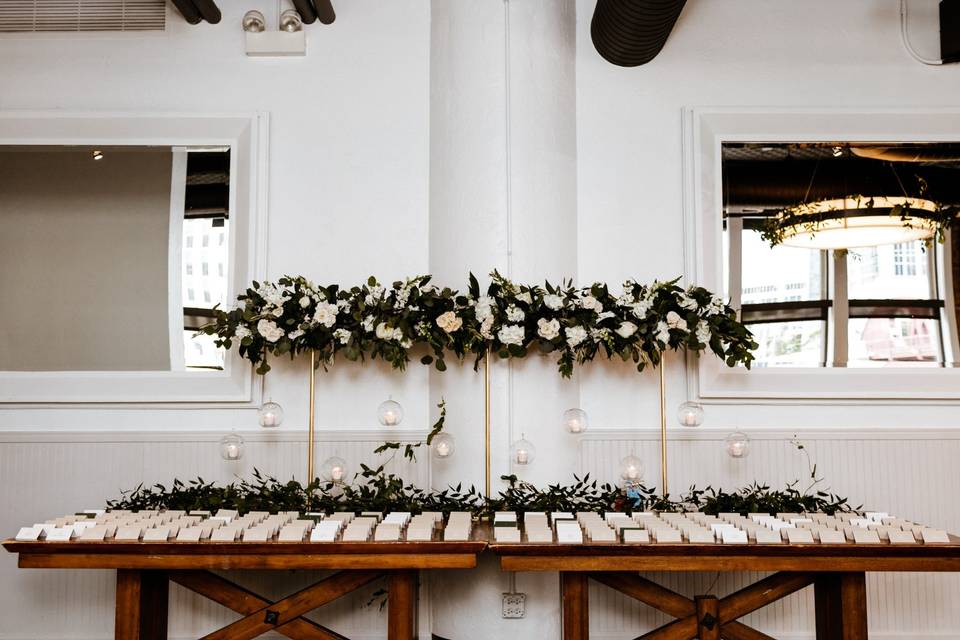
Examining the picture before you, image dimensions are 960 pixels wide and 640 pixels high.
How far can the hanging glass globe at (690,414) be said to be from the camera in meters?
3.59

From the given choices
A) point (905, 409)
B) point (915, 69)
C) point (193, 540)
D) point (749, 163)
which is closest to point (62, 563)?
point (193, 540)

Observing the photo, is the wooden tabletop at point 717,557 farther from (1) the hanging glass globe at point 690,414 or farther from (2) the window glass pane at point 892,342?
(2) the window glass pane at point 892,342

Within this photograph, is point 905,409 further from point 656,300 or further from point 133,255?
point 133,255

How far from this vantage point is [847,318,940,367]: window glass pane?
4.02 metres

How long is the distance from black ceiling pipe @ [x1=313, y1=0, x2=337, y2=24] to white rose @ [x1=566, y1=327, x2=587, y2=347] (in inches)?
78.0

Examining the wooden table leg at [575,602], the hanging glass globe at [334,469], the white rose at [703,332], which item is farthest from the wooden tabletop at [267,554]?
the white rose at [703,332]

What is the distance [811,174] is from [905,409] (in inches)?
48.6

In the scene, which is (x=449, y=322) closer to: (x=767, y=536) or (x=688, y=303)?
(x=688, y=303)

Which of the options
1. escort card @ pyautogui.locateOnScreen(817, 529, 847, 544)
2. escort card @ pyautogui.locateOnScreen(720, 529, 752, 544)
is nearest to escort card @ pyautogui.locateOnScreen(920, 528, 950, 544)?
escort card @ pyautogui.locateOnScreen(817, 529, 847, 544)

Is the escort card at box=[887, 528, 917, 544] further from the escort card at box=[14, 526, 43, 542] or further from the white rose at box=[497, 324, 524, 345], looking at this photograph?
the escort card at box=[14, 526, 43, 542]

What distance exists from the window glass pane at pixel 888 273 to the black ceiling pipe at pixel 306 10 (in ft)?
9.60

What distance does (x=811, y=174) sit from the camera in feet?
13.4

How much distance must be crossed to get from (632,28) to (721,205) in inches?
38.2

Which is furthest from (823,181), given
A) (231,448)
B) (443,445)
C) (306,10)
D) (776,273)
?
(231,448)
